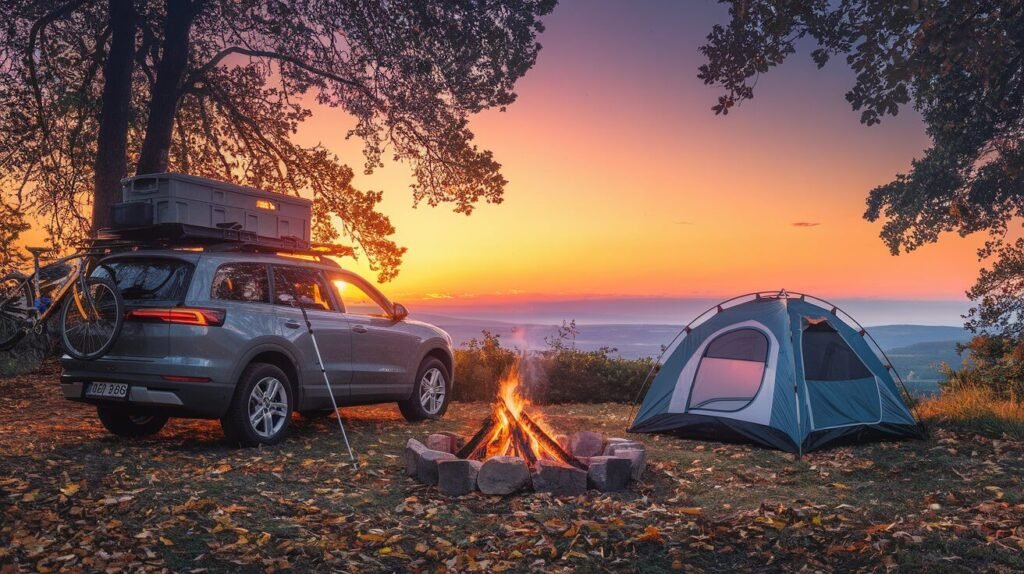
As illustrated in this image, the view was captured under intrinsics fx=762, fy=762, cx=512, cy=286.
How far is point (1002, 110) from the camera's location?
15688 millimetres

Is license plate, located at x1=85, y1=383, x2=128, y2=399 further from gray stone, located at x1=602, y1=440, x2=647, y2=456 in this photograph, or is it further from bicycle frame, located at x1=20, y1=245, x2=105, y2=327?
gray stone, located at x1=602, y1=440, x2=647, y2=456

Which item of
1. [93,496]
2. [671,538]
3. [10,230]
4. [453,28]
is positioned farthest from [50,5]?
[671,538]

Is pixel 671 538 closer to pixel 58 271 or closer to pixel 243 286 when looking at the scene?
pixel 243 286

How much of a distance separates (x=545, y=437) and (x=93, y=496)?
3.89 m

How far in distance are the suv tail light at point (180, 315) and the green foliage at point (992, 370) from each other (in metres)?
11.7

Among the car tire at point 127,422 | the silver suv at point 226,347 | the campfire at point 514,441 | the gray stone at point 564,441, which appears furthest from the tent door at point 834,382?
the car tire at point 127,422

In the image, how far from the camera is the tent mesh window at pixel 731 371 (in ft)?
33.5

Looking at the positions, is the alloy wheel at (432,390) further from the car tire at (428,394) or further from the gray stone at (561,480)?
the gray stone at (561,480)

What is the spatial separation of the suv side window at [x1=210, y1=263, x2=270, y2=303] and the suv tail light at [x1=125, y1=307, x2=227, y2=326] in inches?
10.2

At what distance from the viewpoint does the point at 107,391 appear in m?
7.75

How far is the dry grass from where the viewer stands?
9.96 meters

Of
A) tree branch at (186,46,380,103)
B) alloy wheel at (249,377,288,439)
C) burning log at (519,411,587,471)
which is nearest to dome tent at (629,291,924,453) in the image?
burning log at (519,411,587,471)

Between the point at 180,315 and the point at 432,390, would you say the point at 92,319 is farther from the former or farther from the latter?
the point at 432,390

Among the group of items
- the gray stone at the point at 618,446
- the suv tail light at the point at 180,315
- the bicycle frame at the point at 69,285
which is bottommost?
the gray stone at the point at 618,446
